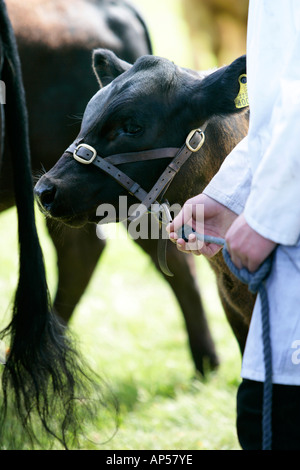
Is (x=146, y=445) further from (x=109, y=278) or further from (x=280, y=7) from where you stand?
(x=109, y=278)

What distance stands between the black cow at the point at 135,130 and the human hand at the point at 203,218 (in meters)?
0.54

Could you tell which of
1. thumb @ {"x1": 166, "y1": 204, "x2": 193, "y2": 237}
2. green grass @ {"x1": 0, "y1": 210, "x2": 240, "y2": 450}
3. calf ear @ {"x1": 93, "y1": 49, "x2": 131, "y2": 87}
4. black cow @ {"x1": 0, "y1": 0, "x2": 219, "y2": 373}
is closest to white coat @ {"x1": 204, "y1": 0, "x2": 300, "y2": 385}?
thumb @ {"x1": 166, "y1": 204, "x2": 193, "y2": 237}

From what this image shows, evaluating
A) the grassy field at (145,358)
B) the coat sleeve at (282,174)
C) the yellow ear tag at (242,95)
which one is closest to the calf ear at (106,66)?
the yellow ear tag at (242,95)

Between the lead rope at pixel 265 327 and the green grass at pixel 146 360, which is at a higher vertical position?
the lead rope at pixel 265 327

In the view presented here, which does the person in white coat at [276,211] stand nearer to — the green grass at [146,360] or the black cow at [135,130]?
the black cow at [135,130]

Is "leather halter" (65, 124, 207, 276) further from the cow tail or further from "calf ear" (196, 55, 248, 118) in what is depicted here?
the cow tail

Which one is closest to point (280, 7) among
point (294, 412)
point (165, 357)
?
point (294, 412)

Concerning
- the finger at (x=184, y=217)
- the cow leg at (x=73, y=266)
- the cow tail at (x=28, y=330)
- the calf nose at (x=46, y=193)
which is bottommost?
the cow leg at (x=73, y=266)

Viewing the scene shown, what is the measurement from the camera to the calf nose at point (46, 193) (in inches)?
96.3

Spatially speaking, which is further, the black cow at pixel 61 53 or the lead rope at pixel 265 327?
the black cow at pixel 61 53

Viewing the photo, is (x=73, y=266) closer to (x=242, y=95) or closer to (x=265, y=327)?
(x=242, y=95)

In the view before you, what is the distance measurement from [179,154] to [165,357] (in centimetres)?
259

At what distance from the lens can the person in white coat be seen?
151 cm

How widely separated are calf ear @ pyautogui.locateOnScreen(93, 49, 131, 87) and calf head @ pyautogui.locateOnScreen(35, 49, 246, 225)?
0.33m
